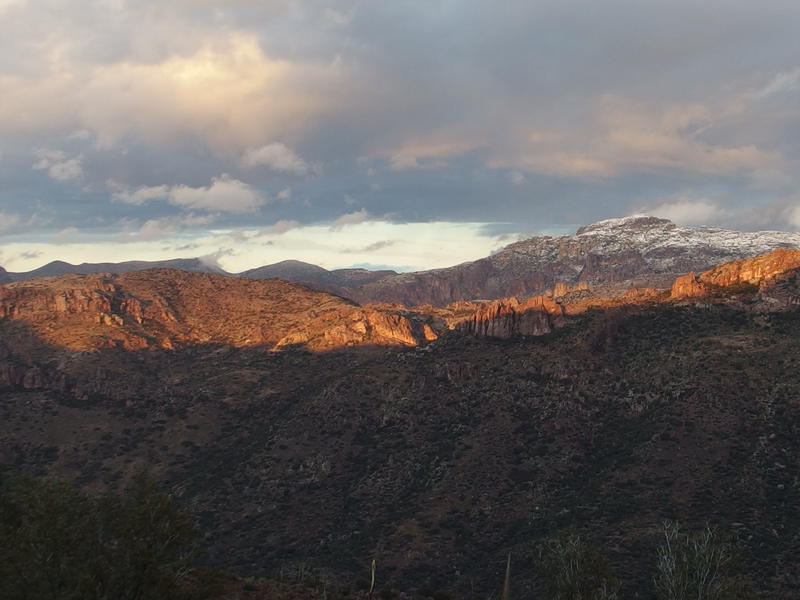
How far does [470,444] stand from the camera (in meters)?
130

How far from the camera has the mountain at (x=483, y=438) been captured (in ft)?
302

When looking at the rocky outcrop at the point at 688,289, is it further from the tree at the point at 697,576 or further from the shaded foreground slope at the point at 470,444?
the tree at the point at 697,576

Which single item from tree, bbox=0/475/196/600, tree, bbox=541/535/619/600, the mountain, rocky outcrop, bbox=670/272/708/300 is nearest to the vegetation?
tree, bbox=0/475/196/600

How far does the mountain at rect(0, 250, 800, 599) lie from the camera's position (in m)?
92.1

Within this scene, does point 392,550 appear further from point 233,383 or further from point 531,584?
point 233,383

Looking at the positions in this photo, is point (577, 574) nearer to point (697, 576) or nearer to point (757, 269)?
point (697, 576)

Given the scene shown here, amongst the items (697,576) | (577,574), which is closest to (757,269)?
(697,576)

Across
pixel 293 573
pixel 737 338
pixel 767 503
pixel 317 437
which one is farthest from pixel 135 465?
pixel 737 338

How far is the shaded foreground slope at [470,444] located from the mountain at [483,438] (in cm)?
50

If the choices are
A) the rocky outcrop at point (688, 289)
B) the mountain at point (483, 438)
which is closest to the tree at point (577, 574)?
the mountain at point (483, 438)

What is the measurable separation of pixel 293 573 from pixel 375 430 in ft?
198

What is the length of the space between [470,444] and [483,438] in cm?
327

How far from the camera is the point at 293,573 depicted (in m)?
87.3

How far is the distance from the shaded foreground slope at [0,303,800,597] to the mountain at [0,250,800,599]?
50 cm
